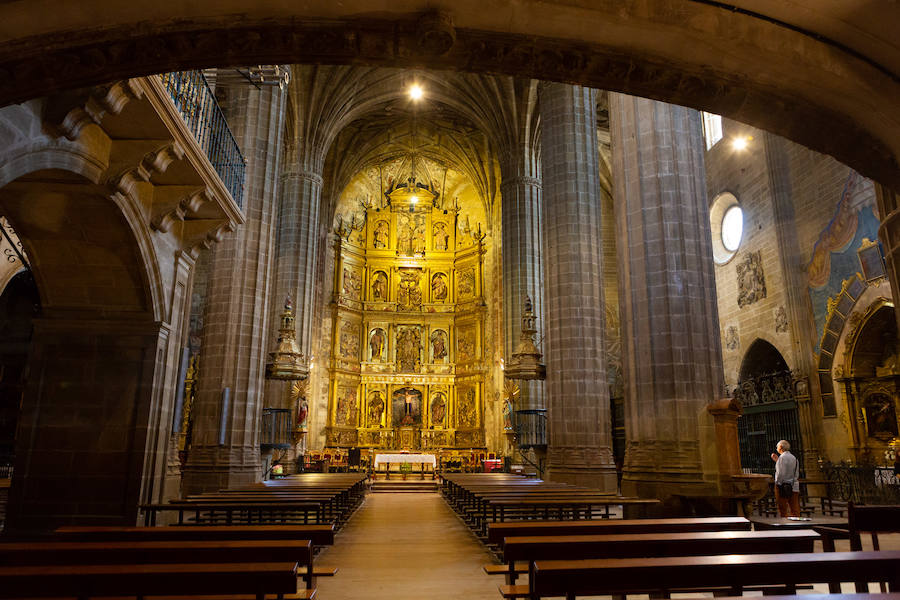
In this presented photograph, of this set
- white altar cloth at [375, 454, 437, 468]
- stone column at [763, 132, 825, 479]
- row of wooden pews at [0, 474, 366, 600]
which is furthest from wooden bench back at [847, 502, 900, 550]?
white altar cloth at [375, 454, 437, 468]

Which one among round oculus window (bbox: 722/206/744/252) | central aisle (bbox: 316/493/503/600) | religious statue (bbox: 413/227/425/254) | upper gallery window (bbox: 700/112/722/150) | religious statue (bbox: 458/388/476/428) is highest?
upper gallery window (bbox: 700/112/722/150)

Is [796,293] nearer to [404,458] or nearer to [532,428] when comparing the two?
[532,428]

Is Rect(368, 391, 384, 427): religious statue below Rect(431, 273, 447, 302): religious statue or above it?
below

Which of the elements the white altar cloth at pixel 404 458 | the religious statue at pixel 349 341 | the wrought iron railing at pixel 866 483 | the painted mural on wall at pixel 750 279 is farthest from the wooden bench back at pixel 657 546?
the religious statue at pixel 349 341

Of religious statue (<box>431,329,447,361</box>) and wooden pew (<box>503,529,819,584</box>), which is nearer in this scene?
wooden pew (<box>503,529,819,584</box>)

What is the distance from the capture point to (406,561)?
7.05m

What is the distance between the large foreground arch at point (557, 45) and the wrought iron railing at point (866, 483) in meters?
11.4

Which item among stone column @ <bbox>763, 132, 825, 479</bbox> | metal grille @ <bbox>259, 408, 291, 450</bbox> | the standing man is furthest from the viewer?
metal grille @ <bbox>259, 408, 291, 450</bbox>

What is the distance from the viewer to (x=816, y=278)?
16.7 metres

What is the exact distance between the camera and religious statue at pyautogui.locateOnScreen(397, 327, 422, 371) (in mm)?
30234

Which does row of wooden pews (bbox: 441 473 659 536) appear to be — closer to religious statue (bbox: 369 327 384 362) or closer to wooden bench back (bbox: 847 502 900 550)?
wooden bench back (bbox: 847 502 900 550)

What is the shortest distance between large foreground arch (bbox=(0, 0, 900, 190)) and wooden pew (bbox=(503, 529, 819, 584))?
241 centimetres

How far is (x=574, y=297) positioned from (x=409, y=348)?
16930mm

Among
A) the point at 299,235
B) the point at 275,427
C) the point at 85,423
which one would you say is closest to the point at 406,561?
the point at 85,423
